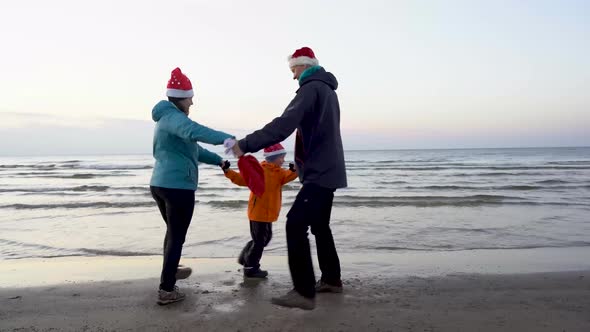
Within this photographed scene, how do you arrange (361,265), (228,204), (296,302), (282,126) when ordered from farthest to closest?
(228,204), (361,265), (296,302), (282,126)

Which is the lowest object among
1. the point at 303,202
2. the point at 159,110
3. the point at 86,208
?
the point at 86,208

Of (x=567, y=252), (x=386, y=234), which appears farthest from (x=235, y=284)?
(x=567, y=252)

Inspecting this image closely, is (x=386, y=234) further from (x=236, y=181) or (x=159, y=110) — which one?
(x=159, y=110)

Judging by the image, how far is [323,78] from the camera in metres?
3.39

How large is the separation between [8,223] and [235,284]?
721cm

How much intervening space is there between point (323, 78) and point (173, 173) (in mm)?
1363

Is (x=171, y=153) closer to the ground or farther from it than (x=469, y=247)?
farther from it

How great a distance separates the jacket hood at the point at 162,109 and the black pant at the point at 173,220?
566 mm

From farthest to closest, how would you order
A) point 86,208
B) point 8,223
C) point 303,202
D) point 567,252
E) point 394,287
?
point 86,208 < point 8,223 < point 567,252 < point 394,287 < point 303,202

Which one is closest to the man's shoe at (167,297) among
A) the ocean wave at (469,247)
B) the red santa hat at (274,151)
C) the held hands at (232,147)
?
the held hands at (232,147)

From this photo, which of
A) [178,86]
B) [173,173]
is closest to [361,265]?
[173,173]

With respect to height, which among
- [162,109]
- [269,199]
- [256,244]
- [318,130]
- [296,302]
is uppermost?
[162,109]

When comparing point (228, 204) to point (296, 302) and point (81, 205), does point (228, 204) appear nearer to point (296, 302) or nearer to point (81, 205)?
point (81, 205)

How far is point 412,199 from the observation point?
1312 centimetres
